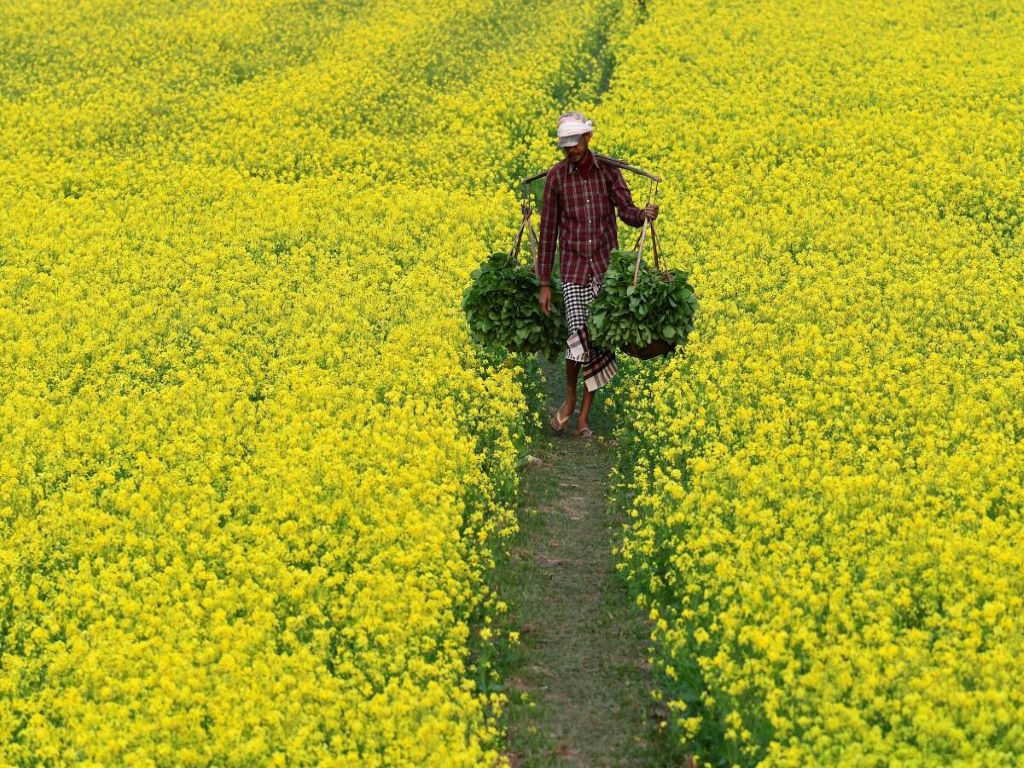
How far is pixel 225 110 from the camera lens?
22781mm

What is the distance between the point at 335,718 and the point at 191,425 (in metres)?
4.31

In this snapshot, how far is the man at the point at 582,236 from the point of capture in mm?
12727

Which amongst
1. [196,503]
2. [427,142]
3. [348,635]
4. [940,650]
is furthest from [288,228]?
[940,650]

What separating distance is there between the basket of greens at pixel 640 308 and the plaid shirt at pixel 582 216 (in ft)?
0.58

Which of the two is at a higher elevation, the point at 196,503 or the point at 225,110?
the point at 196,503

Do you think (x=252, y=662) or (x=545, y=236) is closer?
(x=252, y=662)

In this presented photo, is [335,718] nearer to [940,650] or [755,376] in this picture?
[940,650]

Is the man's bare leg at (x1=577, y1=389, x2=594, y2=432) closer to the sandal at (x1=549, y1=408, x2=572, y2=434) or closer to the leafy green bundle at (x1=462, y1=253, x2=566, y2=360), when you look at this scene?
the sandal at (x1=549, y1=408, x2=572, y2=434)

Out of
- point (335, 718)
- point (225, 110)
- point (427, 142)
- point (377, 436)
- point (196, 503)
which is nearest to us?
point (335, 718)

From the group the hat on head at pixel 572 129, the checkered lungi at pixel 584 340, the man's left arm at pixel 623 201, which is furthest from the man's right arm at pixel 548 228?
the hat on head at pixel 572 129

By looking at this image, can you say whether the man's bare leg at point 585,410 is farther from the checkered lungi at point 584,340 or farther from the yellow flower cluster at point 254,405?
the yellow flower cluster at point 254,405

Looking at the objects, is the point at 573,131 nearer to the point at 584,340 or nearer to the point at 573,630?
the point at 584,340

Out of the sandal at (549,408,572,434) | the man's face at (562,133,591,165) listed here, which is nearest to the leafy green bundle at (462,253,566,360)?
the sandal at (549,408,572,434)

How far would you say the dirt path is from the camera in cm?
889
